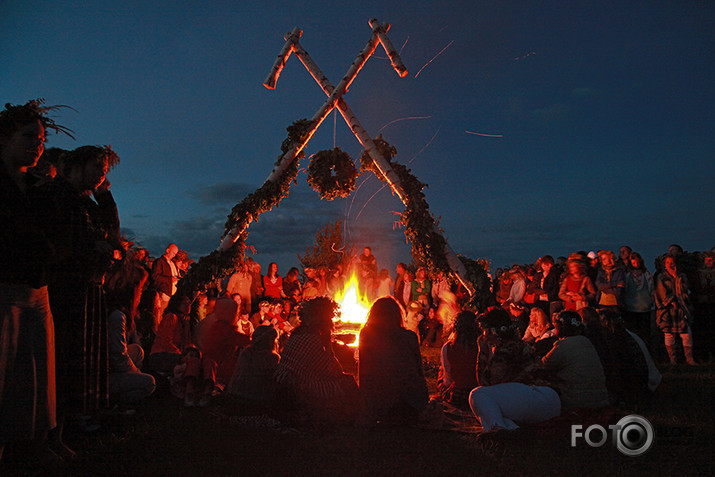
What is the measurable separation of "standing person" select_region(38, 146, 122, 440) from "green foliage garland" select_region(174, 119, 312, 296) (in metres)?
4.61

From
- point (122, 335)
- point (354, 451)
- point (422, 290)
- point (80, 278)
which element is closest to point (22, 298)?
point (80, 278)

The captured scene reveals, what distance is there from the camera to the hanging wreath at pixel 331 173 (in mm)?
8977

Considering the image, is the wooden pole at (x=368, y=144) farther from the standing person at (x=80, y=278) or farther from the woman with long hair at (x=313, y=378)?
the standing person at (x=80, y=278)

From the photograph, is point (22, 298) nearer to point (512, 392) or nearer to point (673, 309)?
point (512, 392)

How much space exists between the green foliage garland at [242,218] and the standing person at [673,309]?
756cm

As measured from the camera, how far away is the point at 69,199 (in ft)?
11.9

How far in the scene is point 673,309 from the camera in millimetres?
8969

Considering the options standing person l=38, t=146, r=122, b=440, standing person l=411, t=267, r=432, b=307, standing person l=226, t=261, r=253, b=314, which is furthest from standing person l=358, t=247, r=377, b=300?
standing person l=38, t=146, r=122, b=440

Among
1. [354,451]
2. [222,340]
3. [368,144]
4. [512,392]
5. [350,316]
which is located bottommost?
[354,451]

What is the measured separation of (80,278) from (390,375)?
10.1 feet

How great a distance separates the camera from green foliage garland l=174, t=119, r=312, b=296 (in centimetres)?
860

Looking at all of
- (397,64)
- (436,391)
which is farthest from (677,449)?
(397,64)

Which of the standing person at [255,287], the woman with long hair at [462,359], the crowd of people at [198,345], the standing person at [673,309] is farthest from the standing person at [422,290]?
the woman with long hair at [462,359]

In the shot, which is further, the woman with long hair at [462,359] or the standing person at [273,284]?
the standing person at [273,284]
